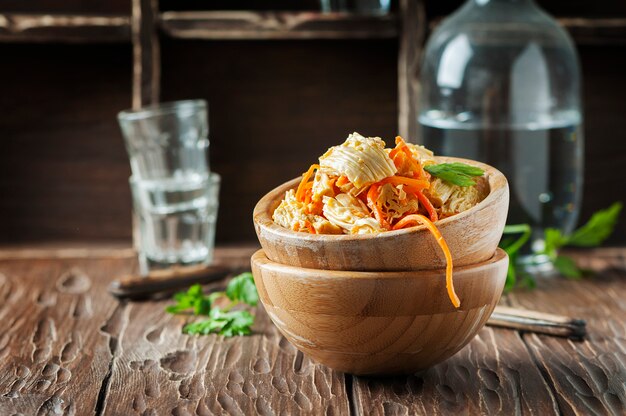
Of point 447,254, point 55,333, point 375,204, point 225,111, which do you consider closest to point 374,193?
point 375,204

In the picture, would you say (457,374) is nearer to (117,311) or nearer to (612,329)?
(612,329)

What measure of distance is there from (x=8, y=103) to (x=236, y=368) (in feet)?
3.18

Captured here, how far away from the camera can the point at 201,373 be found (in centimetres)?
105

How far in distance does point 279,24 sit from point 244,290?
1.92 ft

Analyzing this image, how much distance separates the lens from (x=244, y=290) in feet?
4.21

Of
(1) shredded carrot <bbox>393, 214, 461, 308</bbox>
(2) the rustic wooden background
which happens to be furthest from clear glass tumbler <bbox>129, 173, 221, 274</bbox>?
(1) shredded carrot <bbox>393, 214, 461, 308</bbox>

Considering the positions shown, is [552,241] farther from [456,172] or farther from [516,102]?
[456,172]

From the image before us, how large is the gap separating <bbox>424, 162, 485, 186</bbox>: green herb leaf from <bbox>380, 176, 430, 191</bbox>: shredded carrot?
0.04 metres

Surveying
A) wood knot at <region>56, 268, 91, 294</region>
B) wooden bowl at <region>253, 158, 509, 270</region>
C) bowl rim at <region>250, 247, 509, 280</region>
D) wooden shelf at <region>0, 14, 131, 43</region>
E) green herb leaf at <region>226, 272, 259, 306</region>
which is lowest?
wood knot at <region>56, 268, 91, 294</region>

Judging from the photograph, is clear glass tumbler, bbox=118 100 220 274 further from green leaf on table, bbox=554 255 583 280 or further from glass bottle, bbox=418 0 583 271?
green leaf on table, bbox=554 255 583 280

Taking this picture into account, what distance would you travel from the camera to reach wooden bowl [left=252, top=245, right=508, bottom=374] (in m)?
0.87

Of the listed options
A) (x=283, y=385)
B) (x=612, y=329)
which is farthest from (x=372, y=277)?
(x=612, y=329)

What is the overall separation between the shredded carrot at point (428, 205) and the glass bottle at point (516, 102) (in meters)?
0.62

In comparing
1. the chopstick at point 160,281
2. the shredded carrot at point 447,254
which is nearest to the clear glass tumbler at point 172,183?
the chopstick at point 160,281
